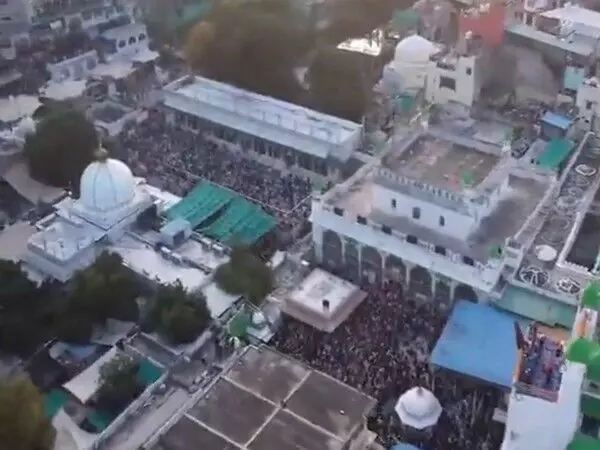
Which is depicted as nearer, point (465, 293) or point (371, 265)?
point (465, 293)

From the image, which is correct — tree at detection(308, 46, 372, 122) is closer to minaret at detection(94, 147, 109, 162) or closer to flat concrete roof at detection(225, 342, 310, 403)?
minaret at detection(94, 147, 109, 162)

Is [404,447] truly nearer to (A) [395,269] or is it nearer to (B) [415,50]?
(A) [395,269]

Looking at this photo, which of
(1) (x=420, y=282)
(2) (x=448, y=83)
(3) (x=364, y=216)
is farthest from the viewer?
(2) (x=448, y=83)

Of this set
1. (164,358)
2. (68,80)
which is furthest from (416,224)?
(68,80)

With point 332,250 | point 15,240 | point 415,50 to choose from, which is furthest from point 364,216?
point 415,50

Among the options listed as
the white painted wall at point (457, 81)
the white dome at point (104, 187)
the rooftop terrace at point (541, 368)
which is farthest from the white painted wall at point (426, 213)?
the white painted wall at point (457, 81)

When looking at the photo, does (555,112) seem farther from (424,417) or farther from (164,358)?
(164,358)

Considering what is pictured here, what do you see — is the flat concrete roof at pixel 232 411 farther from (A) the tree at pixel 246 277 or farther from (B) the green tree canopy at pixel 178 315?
(A) the tree at pixel 246 277
